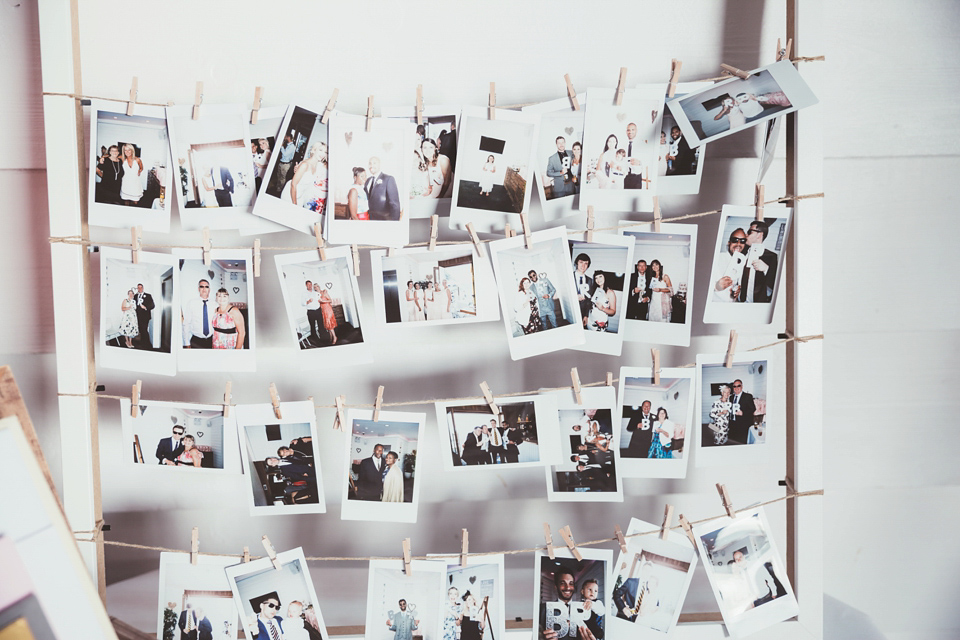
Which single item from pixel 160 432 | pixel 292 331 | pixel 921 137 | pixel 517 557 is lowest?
pixel 517 557

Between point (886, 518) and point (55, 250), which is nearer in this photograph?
point (55, 250)

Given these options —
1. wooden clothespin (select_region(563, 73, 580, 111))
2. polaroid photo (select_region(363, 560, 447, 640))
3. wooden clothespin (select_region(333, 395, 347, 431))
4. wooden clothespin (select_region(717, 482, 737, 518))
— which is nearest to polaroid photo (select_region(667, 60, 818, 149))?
wooden clothespin (select_region(563, 73, 580, 111))

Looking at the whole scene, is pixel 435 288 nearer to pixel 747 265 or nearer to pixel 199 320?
pixel 199 320

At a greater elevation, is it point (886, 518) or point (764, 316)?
point (764, 316)

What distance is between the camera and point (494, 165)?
0.76m

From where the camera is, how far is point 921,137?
0.84 m

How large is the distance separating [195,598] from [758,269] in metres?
0.86

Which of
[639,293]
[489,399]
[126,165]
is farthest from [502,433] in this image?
[126,165]

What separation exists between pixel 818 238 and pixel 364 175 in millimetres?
590

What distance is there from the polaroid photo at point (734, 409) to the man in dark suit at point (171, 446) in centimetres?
68

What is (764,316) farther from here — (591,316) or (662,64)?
(662,64)

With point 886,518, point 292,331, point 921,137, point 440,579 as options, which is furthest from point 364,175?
point 886,518

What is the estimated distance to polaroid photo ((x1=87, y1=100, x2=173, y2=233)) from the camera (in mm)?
737

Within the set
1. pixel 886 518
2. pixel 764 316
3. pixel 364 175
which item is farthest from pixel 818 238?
pixel 364 175
